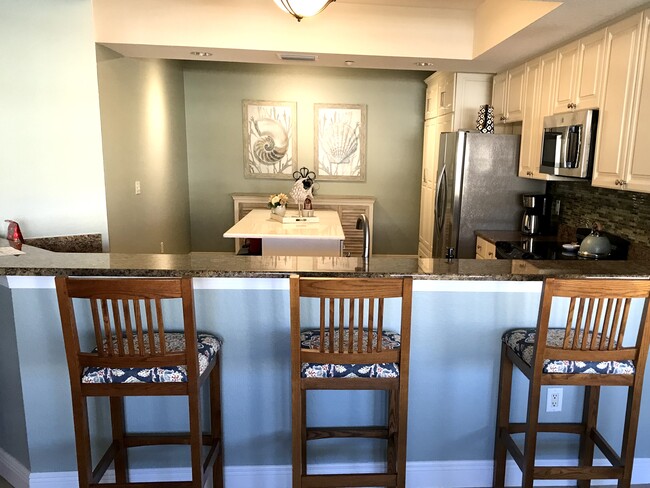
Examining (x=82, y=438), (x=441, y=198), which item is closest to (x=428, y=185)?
(x=441, y=198)

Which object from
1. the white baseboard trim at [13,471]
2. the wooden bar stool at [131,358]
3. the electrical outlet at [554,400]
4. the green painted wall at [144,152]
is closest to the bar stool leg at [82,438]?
the wooden bar stool at [131,358]

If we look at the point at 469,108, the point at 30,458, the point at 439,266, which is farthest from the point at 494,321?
the point at 469,108

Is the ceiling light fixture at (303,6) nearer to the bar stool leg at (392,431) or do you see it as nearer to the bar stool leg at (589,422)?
the bar stool leg at (392,431)

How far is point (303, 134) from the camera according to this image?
5688 millimetres

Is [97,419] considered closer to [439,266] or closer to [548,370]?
[439,266]

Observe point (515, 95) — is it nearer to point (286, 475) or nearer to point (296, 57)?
point (296, 57)

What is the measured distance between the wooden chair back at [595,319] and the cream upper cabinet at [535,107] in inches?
68.5

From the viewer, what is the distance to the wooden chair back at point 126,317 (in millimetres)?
1372

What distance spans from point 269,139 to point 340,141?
85cm

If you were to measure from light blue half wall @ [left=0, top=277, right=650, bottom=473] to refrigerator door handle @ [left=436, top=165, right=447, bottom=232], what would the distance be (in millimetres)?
2203

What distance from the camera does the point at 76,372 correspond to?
1.47 metres

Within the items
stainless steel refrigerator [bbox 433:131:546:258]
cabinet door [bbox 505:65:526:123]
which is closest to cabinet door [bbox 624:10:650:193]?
cabinet door [bbox 505:65:526:123]

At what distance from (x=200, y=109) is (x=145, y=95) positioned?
1.47 metres

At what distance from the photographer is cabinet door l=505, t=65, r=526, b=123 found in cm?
352
